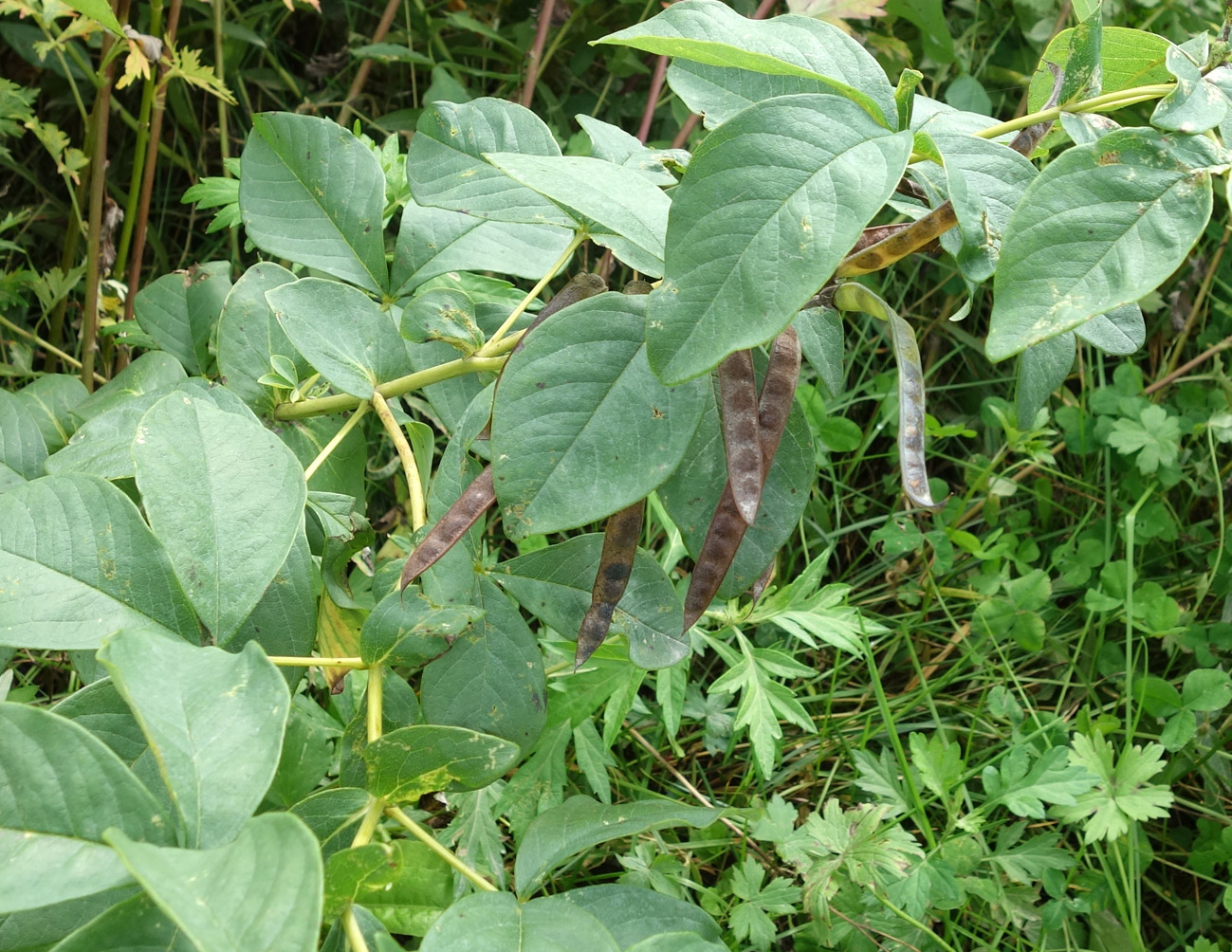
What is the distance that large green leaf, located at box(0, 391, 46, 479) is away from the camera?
89 centimetres

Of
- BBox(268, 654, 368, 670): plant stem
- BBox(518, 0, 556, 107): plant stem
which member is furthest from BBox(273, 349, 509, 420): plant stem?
BBox(518, 0, 556, 107): plant stem

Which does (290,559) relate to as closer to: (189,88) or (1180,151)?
(1180,151)

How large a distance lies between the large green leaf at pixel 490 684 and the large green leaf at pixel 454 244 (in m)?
0.31

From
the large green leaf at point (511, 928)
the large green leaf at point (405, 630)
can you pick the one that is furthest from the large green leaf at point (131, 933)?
the large green leaf at point (405, 630)

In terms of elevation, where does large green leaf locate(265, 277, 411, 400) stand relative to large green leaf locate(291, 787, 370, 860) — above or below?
above

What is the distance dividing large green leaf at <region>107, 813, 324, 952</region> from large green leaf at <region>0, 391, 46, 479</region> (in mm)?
640

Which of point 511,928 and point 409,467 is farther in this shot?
point 409,467

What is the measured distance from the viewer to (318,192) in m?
0.85

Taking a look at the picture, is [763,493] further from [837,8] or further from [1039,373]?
[837,8]

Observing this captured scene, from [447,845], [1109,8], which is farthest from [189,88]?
[1109,8]

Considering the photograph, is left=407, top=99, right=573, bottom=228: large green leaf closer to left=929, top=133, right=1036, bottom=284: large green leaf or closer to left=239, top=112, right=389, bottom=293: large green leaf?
left=239, top=112, right=389, bottom=293: large green leaf

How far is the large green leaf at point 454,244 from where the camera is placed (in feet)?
2.76

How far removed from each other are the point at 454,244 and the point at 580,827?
1.63 feet

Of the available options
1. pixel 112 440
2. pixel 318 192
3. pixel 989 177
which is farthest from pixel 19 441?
pixel 989 177
